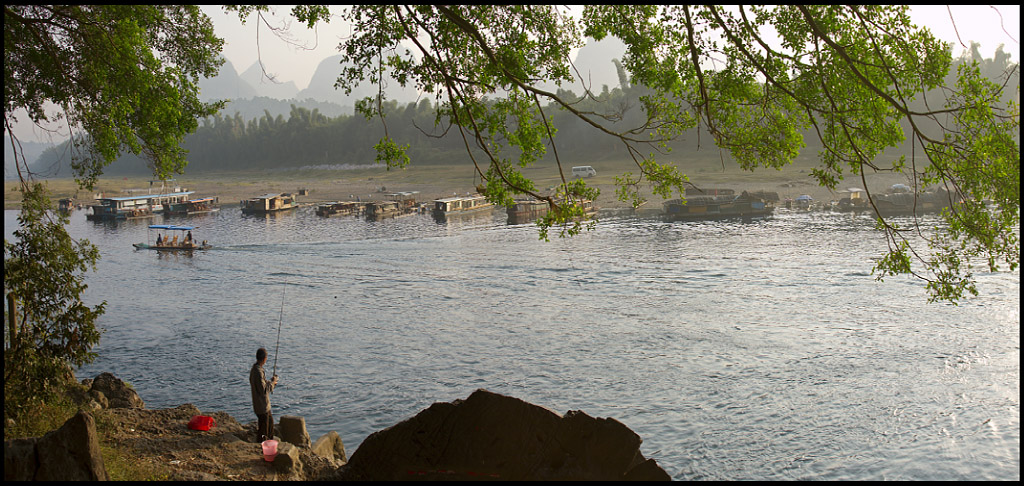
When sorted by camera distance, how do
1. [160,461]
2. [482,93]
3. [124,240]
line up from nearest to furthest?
[482,93]
[160,461]
[124,240]

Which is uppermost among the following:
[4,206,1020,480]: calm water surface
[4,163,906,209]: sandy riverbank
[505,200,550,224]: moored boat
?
[4,163,906,209]: sandy riverbank

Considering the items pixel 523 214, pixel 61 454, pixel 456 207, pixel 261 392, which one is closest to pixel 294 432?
pixel 261 392

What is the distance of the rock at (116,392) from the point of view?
13.8 meters

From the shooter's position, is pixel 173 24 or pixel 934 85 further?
pixel 173 24

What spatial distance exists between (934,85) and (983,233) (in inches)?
68.7

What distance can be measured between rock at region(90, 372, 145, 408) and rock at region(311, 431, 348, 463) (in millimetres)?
4230

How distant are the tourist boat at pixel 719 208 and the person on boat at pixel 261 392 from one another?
134 feet

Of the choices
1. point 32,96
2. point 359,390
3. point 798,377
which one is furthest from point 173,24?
point 798,377

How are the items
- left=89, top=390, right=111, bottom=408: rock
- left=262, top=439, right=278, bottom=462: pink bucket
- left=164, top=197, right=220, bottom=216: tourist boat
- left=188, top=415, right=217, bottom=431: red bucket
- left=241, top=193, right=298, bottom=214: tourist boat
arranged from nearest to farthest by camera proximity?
left=262, top=439, right=278, bottom=462: pink bucket
left=188, top=415, right=217, bottom=431: red bucket
left=89, top=390, right=111, bottom=408: rock
left=241, top=193, right=298, bottom=214: tourist boat
left=164, top=197, right=220, bottom=216: tourist boat

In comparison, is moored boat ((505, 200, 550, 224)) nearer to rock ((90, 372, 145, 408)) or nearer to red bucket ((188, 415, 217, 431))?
rock ((90, 372, 145, 408))

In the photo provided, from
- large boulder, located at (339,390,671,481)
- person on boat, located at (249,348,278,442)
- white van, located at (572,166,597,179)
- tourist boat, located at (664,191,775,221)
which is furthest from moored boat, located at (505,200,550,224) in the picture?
large boulder, located at (339,390,671,481)

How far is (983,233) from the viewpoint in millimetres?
8289

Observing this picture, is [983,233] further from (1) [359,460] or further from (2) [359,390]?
(2) [359,390]

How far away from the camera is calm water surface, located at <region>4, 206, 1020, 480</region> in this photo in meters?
14.9
